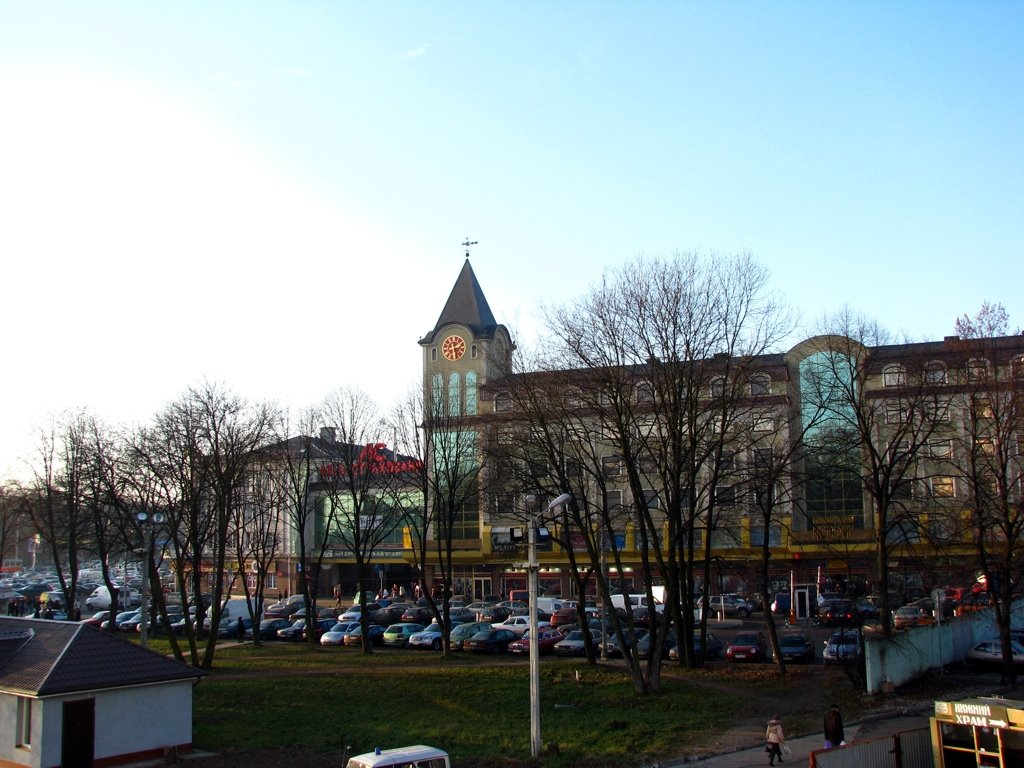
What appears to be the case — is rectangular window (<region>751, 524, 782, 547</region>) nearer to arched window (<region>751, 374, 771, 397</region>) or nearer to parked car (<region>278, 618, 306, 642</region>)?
arched window (<region>751, 374, 771, 397</region>)

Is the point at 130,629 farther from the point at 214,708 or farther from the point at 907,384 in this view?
the point at 907,384

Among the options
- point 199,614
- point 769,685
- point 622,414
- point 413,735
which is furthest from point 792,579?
point 413,735

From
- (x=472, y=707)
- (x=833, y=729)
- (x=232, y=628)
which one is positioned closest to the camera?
(x=833, y=729)

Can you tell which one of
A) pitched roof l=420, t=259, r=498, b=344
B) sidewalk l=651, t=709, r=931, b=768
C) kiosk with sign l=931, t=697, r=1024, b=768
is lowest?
sidewalk l=651, t=709, r=931, b=768

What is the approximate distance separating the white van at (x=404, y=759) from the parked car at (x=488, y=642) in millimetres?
23727

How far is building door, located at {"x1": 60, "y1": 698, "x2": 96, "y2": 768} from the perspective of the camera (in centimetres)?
2203

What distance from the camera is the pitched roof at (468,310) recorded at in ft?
217

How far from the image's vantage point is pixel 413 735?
2405cm

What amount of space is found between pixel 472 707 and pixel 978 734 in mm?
16074

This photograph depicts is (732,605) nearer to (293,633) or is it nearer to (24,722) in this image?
(293,633)

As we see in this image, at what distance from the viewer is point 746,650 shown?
35844mm

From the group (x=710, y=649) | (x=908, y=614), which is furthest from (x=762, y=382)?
(x=908, y=614)

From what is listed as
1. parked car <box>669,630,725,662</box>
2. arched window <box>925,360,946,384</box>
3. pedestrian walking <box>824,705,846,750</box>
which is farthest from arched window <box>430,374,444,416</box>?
pedestrian walking <box>824,705,846,750</box>

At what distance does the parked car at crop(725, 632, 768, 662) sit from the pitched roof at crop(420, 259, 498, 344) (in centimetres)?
3371
